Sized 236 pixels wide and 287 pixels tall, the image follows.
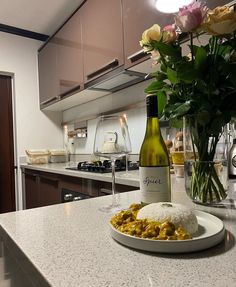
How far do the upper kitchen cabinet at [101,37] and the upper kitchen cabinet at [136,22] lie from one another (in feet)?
0.21

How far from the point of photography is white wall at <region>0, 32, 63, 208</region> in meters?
2.77

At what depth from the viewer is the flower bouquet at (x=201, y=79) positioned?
54 centimetres

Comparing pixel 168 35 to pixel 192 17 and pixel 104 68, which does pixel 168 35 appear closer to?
pixel 192 17

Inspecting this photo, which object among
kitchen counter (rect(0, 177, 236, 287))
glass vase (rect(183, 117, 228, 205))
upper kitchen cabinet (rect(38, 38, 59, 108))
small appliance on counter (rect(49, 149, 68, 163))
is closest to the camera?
kitchen counter (rect(0, 177, 236, 287))

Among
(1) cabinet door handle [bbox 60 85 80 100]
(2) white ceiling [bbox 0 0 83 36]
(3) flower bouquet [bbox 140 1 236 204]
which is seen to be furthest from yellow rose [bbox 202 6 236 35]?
(2) white ceiling [bbox 0 0 83 36]

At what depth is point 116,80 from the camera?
6.31 feet

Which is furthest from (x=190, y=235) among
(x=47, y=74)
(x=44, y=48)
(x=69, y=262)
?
(x=44, y=48)

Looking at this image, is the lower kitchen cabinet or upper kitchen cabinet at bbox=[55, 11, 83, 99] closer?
the lower kitchen cabinet

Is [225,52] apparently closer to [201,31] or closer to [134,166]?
[201,31]

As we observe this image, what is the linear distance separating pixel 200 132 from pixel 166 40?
239 mm

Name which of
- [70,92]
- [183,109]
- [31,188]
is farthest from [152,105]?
[31,188]

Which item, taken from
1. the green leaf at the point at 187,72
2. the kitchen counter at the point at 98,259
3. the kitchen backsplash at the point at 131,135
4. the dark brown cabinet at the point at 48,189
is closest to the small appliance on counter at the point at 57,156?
the kitchen backsplash at the point at 131,135

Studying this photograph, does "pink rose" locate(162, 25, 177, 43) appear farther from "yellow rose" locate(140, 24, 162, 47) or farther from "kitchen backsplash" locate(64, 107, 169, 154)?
"kitchen backsplash" locate(64, 107, 169, 154)

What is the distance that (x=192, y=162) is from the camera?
0.66m
